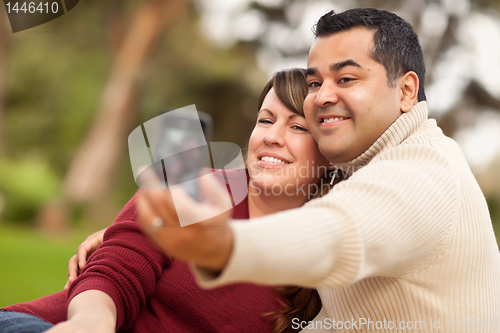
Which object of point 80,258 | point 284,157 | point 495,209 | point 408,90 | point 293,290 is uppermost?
point 408,90

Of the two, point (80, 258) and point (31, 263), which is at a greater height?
point (80, 258)

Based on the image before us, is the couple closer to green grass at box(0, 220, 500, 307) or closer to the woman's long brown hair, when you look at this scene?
the woman's long brown hair

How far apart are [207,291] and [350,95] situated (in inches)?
26.0

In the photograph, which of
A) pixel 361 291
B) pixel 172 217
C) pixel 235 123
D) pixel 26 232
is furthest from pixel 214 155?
pixel 26 232

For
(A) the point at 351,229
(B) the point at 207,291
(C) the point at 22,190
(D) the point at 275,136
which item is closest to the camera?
(A) the point at 351,229

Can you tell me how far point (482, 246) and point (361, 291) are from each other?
276 mm

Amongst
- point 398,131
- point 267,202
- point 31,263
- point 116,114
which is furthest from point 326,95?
point 116,114

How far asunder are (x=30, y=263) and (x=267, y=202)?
363 centimetres

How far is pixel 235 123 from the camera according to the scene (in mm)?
6141

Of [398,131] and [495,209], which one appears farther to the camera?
[495,209]

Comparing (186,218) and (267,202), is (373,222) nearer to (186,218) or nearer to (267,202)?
(186,218)

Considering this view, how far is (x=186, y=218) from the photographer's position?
1.71ft

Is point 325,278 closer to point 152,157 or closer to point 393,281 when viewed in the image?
point 393,281

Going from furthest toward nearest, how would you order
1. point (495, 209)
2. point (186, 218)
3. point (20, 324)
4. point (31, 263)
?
point (495, 209), point (31, 263), point (20, 324), point (186, 218)
